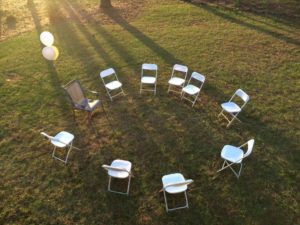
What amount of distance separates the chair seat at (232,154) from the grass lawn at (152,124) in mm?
466

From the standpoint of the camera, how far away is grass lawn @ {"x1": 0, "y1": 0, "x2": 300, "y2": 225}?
690cm

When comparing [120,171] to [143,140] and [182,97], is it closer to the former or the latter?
[143,140]

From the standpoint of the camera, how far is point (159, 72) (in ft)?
37.5

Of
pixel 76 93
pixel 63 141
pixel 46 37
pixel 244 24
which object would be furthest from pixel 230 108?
pixel 244 24

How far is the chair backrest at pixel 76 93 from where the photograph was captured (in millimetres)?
8656

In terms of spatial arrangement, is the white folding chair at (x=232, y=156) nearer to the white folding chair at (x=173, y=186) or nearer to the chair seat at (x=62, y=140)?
the white folding chair at (x=173, y=186)

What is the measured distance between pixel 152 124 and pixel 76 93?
2.43 meters

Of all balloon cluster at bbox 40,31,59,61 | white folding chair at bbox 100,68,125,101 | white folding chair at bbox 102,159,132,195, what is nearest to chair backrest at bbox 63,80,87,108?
white folding chair at bbox 100,68,125,101

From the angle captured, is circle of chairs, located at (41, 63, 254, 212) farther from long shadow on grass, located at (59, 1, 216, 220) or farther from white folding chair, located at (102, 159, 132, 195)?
long shadow on grass, located at (59, 1, 216, 220)

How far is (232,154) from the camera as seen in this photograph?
751cm

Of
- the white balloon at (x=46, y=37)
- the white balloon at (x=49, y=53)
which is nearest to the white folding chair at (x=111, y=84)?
the white balloon at (x=49, y=53)

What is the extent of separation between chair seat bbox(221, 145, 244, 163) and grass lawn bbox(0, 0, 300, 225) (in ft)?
1.53

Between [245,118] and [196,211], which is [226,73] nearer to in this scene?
[245,118]

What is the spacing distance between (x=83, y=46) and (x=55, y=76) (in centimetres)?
269
